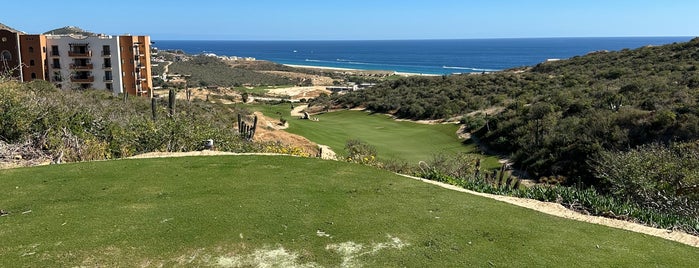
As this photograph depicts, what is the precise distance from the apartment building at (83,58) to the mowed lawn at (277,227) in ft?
163

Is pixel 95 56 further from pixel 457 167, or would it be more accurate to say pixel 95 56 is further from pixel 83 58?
pixel 457 167

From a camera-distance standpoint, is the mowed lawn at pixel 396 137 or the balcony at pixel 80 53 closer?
Result: the mowed lawn at pixel 396 137

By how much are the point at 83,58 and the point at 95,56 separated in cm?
127

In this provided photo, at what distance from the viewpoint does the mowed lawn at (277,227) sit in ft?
24.4

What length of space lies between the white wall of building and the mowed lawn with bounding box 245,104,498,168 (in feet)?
98.4

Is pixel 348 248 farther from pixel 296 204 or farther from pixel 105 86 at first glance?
pixel 105 86

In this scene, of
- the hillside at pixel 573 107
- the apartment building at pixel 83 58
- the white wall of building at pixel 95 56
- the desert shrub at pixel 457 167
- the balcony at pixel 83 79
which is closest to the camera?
the desert shrub at pixel 457 167

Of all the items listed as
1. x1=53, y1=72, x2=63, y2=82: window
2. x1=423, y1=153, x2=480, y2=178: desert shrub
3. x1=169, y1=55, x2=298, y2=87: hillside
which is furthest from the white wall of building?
x1=423, y1=153, x2=480, y2=178: desert shrub

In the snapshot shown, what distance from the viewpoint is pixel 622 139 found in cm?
2475

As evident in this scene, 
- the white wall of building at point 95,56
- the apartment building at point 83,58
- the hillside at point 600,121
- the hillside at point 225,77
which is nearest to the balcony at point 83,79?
the apartment building at point 83,58

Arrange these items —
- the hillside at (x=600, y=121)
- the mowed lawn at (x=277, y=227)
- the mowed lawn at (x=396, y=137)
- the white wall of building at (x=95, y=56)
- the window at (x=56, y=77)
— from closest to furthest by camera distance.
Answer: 1. the mowed lawn at (x=277, y=227)
2. the hillside at (x=600, y=121)
3. the mowed lawn at (x=396, y=137)
4. the window at (x=56, y=77)
5. the white wall of building at (x=95, y=56)

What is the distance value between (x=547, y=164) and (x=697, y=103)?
868 cm

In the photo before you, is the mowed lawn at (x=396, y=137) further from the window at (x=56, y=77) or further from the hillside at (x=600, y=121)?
the window at (x=56, y=77)

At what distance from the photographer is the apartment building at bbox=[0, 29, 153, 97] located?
55.0m
